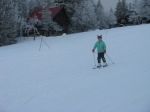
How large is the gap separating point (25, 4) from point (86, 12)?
14.1 m

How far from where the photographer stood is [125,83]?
1360 centimetres

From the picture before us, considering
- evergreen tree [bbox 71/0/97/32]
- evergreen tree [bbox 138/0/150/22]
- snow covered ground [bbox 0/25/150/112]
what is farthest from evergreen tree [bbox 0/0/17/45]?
evergreen tree [bbox 138/0/150/22]

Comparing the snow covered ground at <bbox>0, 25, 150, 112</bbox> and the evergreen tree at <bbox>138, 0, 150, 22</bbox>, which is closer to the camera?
the snow covered ground at <bbox>0, 25, 150, 112</bbox>

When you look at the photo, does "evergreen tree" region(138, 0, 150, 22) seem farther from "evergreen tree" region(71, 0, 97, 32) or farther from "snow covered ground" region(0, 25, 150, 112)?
"snow covered ground" region(0, 25, 150, 112)

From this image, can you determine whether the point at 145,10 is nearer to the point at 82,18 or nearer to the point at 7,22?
the point at 82,18

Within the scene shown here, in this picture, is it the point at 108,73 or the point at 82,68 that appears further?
the point at 82,68

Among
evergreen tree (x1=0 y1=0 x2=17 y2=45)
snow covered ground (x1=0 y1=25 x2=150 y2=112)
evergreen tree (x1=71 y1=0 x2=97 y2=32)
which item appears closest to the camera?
snow covered ground (x1=0 y1=25 x2=150 y2=112)

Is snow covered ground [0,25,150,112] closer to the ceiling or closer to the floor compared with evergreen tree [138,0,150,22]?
closer to the floor

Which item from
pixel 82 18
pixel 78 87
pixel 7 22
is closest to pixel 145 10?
pixel 82 18

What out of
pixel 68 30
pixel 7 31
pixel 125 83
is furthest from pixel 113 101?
pixel 68 30

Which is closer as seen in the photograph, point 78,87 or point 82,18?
point 78,87

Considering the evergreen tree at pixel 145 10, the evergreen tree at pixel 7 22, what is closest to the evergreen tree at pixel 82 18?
the evergreen tree at pixel 145 10

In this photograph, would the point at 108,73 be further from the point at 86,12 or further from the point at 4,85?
the point at 86,12

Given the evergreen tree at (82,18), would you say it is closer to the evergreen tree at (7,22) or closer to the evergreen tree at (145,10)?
the evergreen tree at (145,10)
